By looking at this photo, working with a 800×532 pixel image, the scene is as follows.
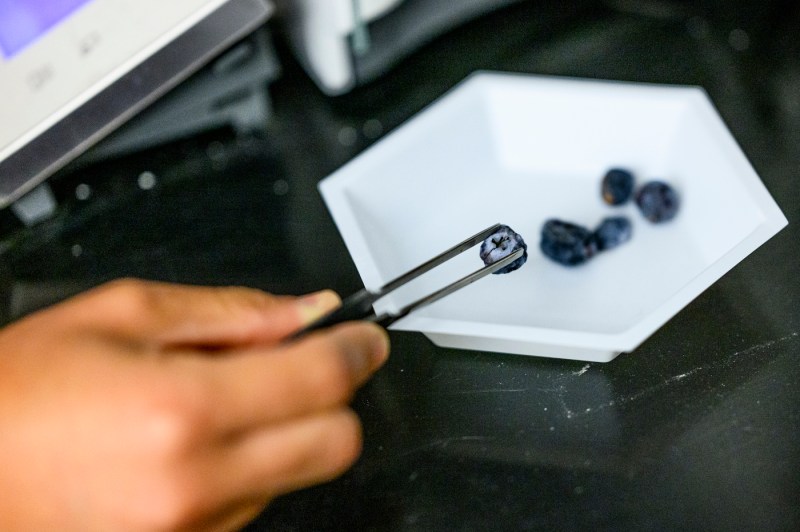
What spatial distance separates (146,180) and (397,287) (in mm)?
339

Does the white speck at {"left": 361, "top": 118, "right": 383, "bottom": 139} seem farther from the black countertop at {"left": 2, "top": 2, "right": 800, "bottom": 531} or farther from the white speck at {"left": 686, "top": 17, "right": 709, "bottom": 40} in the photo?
the white speck at {"left": 686, "top": 17, "right": 709, "bottom": 40}

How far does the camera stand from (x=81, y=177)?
760mm

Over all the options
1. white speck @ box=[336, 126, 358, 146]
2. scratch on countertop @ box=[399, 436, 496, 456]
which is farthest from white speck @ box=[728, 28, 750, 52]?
scratch on countertop @ box=[399, 436, 496, 456]

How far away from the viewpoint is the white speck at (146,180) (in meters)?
0.75

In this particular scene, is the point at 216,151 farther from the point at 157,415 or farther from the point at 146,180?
the point at 157,415

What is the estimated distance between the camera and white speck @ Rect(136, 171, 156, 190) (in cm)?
75

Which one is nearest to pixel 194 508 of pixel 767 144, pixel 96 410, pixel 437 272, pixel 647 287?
pixel 96 410

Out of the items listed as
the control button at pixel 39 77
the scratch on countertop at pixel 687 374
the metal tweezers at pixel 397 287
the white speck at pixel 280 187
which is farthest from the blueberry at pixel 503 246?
the control button at pixel 39 77

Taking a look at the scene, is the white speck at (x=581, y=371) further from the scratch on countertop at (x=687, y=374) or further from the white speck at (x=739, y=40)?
the white speck at (x=739, y=40)

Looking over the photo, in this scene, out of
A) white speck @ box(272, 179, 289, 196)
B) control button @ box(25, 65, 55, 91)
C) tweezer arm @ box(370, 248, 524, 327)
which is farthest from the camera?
white speck @ box(272, 179, 289, 196)

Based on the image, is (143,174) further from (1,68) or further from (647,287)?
(647,287)

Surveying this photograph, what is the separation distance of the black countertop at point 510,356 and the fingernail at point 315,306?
0.47ft

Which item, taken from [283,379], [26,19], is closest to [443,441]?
[283,379]

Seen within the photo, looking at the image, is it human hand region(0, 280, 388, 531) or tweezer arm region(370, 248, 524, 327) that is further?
tweezer arm region(370, 248, 524, 327)
